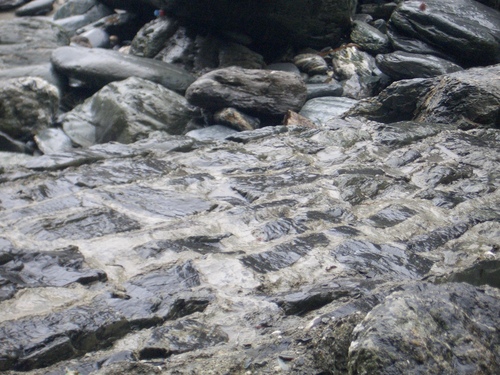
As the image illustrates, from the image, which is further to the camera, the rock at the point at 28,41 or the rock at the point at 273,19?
the rock at the point at 273,19

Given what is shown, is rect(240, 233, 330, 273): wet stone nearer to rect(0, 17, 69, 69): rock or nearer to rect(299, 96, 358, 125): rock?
rect(299, 96, 358, 125): rock

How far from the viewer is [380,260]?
109 inches

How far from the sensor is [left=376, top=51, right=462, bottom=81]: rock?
287 inches

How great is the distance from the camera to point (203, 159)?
3.89 meters

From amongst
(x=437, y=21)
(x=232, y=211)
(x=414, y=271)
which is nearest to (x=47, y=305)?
(x=232, y=211)

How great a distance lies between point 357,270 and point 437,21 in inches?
234

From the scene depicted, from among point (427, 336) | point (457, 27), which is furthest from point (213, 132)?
point (427, 336)

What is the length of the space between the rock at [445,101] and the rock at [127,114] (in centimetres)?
233

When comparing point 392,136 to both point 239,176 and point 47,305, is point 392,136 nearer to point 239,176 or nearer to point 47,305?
point 239,176

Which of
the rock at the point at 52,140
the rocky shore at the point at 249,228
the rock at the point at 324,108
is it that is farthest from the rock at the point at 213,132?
the rock at the point at 52,140

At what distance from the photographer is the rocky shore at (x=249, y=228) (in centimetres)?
180

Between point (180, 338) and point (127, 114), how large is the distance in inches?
185

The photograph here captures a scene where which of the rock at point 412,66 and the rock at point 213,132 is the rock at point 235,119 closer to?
the rock at point 213,132

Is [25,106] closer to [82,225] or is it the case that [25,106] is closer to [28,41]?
[28,41]
